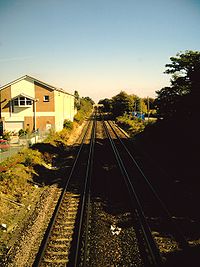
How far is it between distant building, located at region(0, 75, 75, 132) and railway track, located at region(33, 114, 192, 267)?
1791 cm

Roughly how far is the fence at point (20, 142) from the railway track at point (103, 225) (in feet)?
15.3

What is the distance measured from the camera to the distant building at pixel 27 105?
31.6 metres

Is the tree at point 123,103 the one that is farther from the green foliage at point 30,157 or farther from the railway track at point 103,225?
the railway track at point 103,225

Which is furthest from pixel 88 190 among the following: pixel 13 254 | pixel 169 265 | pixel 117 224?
pixel 169 265

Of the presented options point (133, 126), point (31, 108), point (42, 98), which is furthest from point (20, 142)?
point (133, 126)

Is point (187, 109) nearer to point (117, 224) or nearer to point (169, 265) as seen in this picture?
point (117, 224)

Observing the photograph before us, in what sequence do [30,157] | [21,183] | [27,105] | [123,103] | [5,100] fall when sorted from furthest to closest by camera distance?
[123,103]
[5,100]
[27,105]
[30,157]
[21,183]

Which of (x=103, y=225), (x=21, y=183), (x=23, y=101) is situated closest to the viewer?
(x=103, y=225)

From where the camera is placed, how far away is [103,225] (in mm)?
9141

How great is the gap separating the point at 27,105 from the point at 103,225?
25444 millimetres

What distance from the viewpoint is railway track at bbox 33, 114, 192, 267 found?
7219 mm

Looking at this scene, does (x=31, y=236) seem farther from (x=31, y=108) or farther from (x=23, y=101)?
(x=23, y=101)

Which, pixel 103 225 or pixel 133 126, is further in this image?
pixel 133 126

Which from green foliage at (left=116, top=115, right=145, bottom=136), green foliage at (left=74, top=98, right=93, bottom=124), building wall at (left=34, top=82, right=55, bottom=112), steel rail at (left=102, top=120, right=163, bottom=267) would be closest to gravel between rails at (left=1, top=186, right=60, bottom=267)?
steel rail at (left=102, top=120, right=163, bottom=267)
